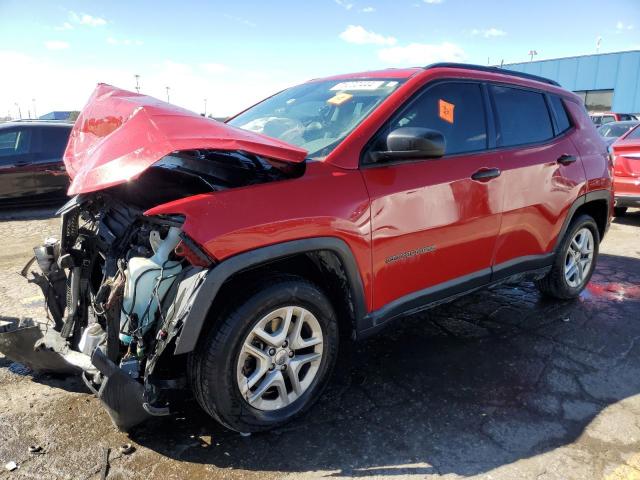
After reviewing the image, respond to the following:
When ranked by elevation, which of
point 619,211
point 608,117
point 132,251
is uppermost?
point 608,117

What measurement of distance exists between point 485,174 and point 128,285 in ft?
7.57

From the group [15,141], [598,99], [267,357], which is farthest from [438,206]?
[598,99]

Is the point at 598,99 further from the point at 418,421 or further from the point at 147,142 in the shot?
the point at 147,142

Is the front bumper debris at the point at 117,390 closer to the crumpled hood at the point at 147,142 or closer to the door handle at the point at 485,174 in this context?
the crumpled hood at the point at 147,142

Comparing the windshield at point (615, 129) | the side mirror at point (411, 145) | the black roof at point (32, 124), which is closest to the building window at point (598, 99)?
the windshield at point (615, 129)

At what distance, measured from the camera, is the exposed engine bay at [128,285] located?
2.22 metres

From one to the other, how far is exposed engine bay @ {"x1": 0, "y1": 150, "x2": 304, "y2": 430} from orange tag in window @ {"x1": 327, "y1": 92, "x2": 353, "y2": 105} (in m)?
0.89

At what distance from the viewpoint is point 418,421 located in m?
2.71

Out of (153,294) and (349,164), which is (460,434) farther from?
(153,294)

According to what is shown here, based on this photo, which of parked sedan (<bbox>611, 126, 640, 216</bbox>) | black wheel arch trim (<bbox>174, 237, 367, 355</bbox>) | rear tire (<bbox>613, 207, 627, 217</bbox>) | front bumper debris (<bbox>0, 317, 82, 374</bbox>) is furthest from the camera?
rear tire (<bbox>613, 207, 627, 217</bbox>)

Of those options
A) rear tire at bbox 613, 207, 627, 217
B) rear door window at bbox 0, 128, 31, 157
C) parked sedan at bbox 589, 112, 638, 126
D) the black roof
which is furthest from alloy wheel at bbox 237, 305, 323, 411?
parked sedan at bbox 589, 112, 638, 126

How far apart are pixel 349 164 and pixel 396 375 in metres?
1.44

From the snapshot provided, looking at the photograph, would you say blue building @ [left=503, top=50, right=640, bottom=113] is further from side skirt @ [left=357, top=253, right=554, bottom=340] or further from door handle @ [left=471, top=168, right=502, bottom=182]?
door handle @ [left=471, top=168, right=502, bottom=182]

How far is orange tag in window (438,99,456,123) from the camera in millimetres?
3174
